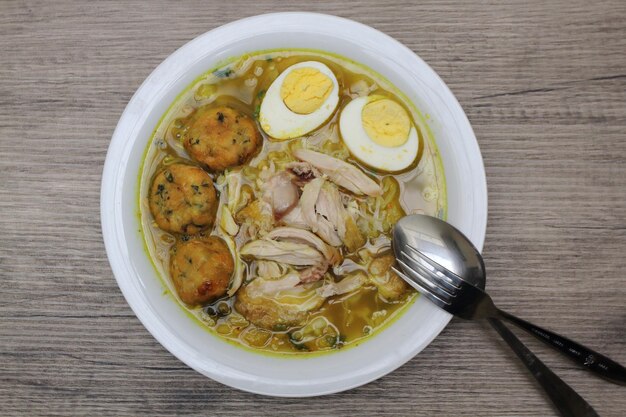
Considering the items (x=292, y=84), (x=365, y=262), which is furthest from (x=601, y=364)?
(x=292, y=84)

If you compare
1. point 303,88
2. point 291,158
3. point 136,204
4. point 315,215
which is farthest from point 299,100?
point 136,204

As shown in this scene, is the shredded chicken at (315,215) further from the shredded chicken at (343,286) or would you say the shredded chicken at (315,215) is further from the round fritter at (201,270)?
the round fritter at (201,270)

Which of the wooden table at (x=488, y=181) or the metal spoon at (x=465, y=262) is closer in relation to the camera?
the metal spoon at (x=465, y=262)

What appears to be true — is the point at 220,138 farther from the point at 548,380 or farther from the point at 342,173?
the point at 548,380

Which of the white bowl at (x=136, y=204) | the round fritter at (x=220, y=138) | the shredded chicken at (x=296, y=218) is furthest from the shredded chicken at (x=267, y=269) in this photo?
the round fritter at (x=220, y=138)

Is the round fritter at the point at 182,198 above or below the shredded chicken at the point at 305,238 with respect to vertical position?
below
